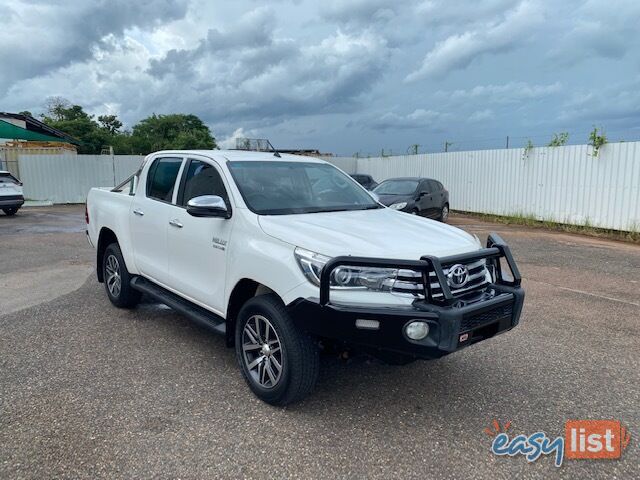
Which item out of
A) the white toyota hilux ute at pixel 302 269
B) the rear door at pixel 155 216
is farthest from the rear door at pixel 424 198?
the rear door at pixel 155 216

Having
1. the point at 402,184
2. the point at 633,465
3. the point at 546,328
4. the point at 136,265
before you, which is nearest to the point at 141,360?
the point at 136,265

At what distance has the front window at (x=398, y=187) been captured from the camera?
1381cm

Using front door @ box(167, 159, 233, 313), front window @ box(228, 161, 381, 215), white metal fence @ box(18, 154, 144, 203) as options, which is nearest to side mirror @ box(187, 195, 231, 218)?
front door @ box(167, 159, 233, 313)

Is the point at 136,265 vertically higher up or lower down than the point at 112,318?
higher up

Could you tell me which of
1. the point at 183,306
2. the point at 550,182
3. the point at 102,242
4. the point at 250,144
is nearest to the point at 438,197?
the point at 550,182

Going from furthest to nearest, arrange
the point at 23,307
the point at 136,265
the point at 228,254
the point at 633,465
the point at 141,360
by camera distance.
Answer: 1. the point at 23,307
2. the point at 136,265
3. the point at 141,360
4. the point at 228,254
5. the point at 633,465

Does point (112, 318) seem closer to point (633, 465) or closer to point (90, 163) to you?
point (633, 465)

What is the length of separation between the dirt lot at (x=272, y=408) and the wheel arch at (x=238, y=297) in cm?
41

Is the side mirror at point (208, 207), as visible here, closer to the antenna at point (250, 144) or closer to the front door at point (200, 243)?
the front door at point (200, 243)

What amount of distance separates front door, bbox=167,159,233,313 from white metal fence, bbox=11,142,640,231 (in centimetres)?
→ 1269

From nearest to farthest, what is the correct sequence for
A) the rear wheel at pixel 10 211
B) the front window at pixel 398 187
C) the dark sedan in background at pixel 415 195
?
the dark sedan in background at pixel 415 195, the front window at pixel 398 187, the rear wheel at pixel 10 211

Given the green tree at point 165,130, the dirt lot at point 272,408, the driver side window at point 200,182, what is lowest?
the dirt lot at point 272,408

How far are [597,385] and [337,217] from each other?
245cm

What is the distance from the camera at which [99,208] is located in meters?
5.98
